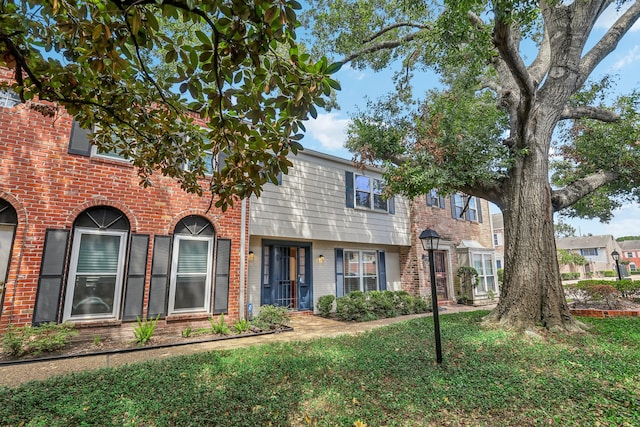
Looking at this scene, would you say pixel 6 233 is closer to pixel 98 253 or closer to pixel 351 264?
pixel 98 253

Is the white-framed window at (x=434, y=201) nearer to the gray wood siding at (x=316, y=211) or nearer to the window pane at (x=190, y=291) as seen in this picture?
the gray wood siding at (x=316, y=211)

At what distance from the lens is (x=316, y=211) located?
388 inches

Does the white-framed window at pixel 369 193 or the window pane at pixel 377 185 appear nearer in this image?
the white-framed window at pixel 369 193

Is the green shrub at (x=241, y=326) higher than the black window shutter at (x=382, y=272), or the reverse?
the black window shutter at (x=382, y=272)

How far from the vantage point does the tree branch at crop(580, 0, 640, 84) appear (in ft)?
22.1

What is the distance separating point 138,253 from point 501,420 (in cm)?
650

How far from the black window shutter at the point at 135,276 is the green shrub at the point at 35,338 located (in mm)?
988

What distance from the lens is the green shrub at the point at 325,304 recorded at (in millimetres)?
9336

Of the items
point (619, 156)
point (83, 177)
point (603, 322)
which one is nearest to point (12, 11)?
point (83, 177)

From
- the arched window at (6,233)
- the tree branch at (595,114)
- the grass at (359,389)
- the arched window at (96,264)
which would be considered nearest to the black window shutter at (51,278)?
the arched window at (96,264)

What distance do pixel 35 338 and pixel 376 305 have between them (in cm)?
791

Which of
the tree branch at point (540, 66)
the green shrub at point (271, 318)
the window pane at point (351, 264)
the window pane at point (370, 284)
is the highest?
the tree branch at point (540, 66)

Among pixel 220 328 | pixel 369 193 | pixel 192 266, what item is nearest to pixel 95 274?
pixel 192 266

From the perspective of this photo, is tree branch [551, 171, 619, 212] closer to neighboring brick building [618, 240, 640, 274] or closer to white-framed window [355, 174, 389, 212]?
white-framed window [355, 174, 389, 212]
